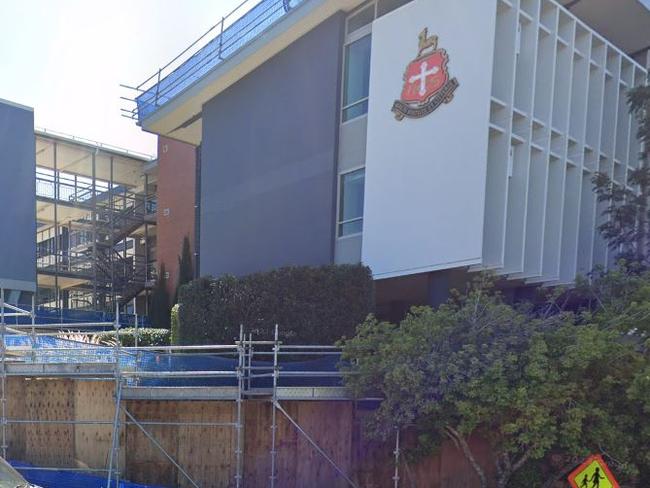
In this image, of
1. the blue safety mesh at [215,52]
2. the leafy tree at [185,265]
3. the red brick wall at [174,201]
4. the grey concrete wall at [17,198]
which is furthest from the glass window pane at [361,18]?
the grey concrete wall at [17,198]

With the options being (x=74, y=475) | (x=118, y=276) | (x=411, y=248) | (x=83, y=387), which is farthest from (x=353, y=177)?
(x=118, y=276)

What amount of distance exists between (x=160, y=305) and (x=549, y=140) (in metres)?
21.2

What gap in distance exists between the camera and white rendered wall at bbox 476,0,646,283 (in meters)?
11.9

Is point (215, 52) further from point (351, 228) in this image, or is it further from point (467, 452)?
point (467, 452)

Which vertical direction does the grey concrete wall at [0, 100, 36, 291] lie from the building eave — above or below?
below

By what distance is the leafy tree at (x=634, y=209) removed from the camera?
12602mm

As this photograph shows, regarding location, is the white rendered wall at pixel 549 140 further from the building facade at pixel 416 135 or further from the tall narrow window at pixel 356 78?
the tall narrow window at pixel 356 78

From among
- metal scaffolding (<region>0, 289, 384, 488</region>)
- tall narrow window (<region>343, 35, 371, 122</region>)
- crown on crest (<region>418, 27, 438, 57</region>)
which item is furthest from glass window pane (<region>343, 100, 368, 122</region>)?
metal scaffolding (<region>0, 289, 384, 488</region>)

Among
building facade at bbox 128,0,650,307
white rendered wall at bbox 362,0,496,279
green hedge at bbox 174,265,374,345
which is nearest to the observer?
green hedge at bbox 174,265,374,345

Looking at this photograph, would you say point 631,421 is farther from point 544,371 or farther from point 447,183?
point 447,183

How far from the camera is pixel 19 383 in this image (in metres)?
9.62

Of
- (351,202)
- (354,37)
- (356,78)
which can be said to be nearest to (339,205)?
(351,202)

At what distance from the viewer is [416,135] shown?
12406mm

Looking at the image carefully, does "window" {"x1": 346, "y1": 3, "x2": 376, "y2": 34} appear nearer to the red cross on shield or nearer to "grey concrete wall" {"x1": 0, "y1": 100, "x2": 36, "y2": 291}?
the red cross on shield
